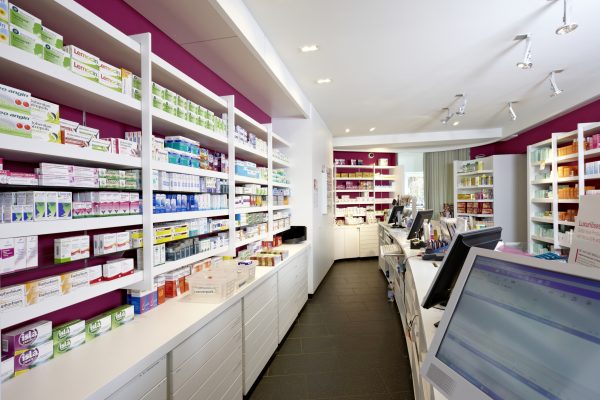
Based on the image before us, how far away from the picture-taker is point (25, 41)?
3.98 ft

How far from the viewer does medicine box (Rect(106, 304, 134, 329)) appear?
1.68 m

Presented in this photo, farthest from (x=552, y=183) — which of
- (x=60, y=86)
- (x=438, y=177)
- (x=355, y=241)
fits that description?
(x=60, y=86)

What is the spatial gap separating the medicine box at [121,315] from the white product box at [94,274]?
9.2 inches

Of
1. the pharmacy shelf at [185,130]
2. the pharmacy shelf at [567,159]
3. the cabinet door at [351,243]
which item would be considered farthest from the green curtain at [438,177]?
the pharmacy shelf at [185,130]

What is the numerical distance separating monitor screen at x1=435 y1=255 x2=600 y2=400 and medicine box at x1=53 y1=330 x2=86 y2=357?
161 cm

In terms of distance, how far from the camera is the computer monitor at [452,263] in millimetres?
1521

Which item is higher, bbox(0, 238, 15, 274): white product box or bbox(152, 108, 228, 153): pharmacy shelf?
bbox(152, 108, 228, 153): pharmacy shelf

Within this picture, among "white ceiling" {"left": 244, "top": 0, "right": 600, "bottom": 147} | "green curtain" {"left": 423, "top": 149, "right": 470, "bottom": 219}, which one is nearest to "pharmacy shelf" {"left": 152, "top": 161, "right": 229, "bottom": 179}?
"white ceiling" {"left": 244, "top": 0, "right": 600, "bottom": 147}

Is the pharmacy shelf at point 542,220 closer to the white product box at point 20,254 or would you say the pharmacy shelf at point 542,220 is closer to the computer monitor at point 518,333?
the computer monitor at point 518,333

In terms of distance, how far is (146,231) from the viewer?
1831mm

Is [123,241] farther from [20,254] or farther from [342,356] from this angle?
[342,356]

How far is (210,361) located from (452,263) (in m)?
1.53

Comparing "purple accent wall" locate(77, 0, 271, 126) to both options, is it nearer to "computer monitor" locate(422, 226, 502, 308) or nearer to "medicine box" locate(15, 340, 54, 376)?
"medicine box" locate(15, 340, 54, 376)

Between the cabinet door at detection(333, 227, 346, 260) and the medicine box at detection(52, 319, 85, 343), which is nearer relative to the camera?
the medicine box at detection(52, 319, 85, 343)
